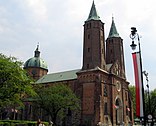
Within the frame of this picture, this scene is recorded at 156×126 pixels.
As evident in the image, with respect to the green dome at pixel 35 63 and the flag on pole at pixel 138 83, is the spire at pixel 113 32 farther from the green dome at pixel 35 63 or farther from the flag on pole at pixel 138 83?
the flag on pole at pixel 138 83

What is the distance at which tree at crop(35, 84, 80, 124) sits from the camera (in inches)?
2014

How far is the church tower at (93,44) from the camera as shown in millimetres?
57412

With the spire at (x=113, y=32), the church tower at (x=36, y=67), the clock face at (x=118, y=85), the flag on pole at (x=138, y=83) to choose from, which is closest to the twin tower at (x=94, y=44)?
the clock face at (x=118, y=85)

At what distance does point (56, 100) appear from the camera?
50.9 m

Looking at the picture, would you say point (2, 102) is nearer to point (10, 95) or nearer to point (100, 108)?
point (10, 95)

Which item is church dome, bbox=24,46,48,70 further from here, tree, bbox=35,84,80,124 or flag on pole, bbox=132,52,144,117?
flag on pole, bbox=132,52,144,117

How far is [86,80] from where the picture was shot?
55906 mm

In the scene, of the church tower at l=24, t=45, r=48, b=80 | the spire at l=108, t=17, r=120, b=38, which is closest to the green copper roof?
the church tower at l=24, t=45, r=48, b=80

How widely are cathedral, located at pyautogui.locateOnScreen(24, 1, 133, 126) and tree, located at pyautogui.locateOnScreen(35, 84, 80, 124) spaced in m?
3.66

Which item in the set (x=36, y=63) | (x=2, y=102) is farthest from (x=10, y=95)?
(x=36, y=63)

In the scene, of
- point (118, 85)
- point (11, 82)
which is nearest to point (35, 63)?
point (118, 85)

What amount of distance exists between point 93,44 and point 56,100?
17.2 m

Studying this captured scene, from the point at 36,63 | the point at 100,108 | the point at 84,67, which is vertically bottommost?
the point at 100,108

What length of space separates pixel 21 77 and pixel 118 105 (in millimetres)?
35767
